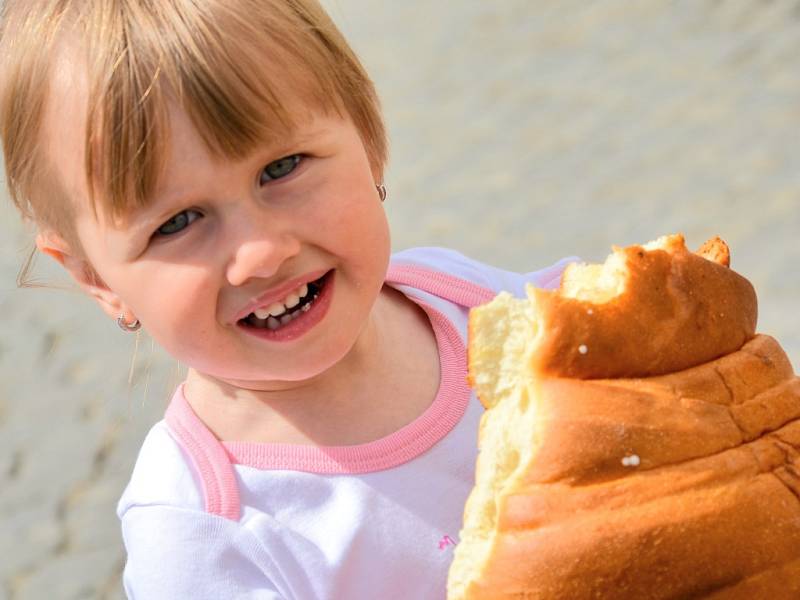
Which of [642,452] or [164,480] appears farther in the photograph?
[164,480]

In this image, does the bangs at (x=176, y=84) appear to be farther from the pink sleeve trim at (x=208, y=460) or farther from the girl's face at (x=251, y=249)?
the pink sleeve trim at (x=208, y=460)

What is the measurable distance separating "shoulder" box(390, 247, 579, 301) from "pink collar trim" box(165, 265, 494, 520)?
273mm

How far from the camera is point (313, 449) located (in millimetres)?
2281

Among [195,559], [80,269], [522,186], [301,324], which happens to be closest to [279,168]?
[301,324]

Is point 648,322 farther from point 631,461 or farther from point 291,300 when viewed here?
point 291,300

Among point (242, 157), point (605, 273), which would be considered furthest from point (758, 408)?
point (242, 157)

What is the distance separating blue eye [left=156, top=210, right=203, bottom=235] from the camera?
187cm

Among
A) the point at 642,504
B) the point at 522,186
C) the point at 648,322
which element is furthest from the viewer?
the point at 522,186

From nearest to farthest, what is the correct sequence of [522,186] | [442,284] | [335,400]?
[335,400]
[442,284]
[522,186]

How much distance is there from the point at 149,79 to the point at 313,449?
875 millimetres

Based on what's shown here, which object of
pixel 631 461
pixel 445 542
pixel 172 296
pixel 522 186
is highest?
pixel 631 461

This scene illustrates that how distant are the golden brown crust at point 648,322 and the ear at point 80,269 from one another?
988 millimetres

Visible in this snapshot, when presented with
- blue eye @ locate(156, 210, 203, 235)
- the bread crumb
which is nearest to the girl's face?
blue eye @ locate(156, 210, 203, 235)

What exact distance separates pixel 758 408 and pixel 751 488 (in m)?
0.13
